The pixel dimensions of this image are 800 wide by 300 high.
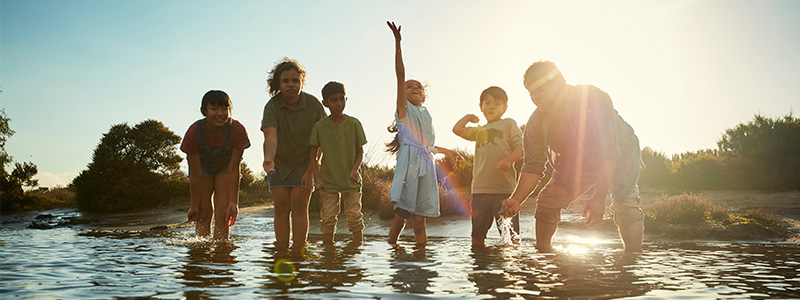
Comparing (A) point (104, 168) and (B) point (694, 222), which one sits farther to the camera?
(A) point (104, 168)

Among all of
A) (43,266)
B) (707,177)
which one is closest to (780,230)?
(43,266)

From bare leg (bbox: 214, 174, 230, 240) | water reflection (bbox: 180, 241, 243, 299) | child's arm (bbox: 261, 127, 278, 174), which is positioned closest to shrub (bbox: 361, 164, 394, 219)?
bare leg (bbox: 214, 174, 230, 240)

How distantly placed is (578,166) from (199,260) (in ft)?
11.0

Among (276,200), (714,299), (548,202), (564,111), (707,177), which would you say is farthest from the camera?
(707,177)

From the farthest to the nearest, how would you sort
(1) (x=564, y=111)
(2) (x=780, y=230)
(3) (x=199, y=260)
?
(2) (x=780, y=230)
(1) (x=564, y=111)
(3) (x=199, y=260)

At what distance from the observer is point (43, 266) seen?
4.04 metres

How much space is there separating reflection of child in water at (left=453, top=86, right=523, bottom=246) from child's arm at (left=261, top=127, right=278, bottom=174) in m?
2.07

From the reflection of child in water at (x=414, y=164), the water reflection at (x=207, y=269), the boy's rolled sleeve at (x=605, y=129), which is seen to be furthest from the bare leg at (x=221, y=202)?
the boy's rolled sleeve at (x=605, y=129)

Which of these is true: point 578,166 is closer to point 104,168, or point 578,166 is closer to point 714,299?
point 714,299

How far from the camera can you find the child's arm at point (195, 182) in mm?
6251

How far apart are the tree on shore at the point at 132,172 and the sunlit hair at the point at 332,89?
16611mm

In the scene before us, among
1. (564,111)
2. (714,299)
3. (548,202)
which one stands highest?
(564,111)

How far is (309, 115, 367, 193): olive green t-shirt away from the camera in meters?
6.01

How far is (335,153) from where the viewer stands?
604 cm
